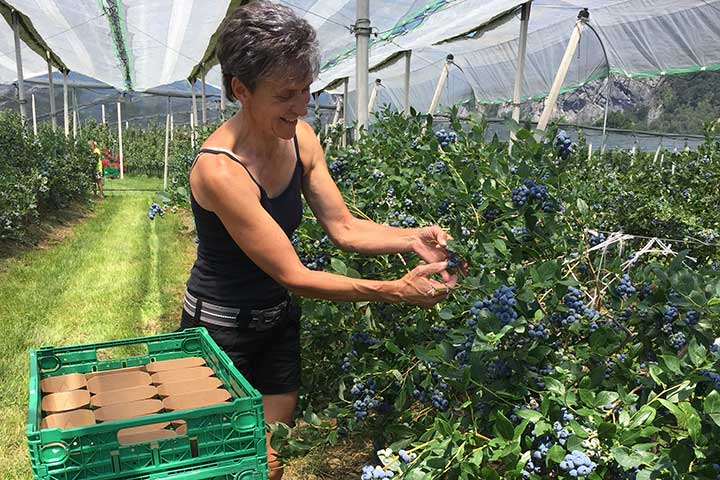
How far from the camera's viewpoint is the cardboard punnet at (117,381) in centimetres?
133

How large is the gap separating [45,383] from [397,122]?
5.60 feet

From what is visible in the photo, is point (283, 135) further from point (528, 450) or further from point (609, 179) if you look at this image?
point (609, 179)

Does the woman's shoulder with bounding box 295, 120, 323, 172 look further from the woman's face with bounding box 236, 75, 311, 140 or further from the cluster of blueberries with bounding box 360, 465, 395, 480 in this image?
the cluster of blueberries with bounding box 360, 465, 395, 480

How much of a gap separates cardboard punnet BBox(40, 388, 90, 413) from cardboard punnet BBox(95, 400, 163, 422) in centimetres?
4

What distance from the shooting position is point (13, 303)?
486cm

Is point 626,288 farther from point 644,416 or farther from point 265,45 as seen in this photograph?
point 265,45

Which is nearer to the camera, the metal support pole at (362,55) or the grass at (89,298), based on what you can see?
the grass at (89,298)

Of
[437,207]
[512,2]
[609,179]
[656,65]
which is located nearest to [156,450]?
[437,207]

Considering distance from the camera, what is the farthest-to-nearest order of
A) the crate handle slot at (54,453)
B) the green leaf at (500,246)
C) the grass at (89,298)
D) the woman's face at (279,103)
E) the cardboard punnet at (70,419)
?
1. the grass at (89,298)
2. the woman's face at (279,103)
3. the green leaf at (500,246)
4. the cardboard punnet at (70,419)
5. the crate handle slot at (54,453)

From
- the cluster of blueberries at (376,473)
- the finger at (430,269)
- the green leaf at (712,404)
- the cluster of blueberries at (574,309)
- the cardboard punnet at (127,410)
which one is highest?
the finger at (430,269)

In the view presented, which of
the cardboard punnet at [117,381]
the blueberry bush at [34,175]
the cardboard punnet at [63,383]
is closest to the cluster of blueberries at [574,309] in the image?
the cardboard punnet at [117,381]

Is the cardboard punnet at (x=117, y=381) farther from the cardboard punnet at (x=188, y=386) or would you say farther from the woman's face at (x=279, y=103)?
the woman's face at (x=279, y=103)

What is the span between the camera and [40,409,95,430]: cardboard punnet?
112cm

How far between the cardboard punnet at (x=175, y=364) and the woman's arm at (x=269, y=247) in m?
0.27
